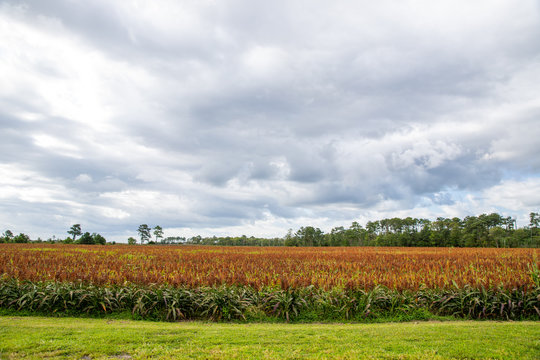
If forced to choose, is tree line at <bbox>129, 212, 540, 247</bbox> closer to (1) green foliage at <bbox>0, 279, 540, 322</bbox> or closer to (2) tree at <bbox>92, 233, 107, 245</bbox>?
(2) tree at <bbox>92, 233, 107, 245</bbox>

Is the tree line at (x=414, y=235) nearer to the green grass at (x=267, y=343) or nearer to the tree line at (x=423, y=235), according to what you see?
the tree line at (x=423, y=235)

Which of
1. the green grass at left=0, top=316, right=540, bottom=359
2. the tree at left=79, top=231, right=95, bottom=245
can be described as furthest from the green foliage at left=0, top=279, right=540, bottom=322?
the tree at left=79, top=231, right=95, bottom=245

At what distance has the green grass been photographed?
514 cm

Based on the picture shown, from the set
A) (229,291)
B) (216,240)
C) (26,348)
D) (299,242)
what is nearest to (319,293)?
(229,291)

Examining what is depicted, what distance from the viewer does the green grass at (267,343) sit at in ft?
16.9

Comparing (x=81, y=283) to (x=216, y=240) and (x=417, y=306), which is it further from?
(x=216, y=240)

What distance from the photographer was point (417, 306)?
32.1 feet

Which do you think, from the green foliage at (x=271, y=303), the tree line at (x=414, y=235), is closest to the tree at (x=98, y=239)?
the tree line at (x=414, y=235)

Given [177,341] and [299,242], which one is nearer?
[177,341]

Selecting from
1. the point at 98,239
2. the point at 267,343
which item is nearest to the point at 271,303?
the point at 267,343

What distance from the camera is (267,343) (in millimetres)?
5777

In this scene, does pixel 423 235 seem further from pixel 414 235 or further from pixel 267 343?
pixel 267 343

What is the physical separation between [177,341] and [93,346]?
1.38 meters

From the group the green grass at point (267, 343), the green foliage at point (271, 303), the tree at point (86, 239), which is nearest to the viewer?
the green grass at point (267, 343)
